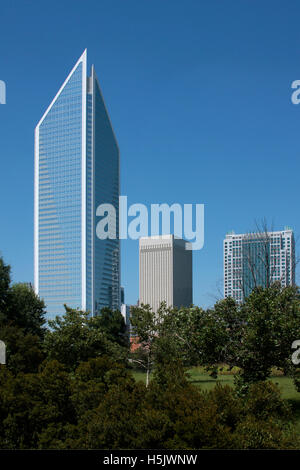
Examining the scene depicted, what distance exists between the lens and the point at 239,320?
21062mm

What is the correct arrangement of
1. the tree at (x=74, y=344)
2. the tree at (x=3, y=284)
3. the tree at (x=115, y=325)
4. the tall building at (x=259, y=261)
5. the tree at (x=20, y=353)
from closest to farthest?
1. the tree at (x=20, y=353)
2. the tree at (x=74, y=344)
3. the tall building at (x=259, y=261)
4. the tree at (x=3, y=284)
5. the tree at (x=115, y=325)

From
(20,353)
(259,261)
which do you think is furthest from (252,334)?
(259,261)

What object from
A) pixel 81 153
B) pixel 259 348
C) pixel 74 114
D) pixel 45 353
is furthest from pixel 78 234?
pixel 259 348

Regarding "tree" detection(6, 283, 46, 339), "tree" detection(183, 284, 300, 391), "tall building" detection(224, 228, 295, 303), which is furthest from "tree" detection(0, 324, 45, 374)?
"tree" detection(6, 283, 46, 339)

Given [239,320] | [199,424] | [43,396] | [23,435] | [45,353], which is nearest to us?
[199,424]

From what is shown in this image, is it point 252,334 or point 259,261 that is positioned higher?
point 259,261

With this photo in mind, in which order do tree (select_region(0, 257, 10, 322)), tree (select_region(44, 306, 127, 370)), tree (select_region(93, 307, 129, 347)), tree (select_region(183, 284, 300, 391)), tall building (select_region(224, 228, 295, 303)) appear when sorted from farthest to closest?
tree (select_region(93, 307, 129, 347))
tree (select_region(0, 257, 10, 322))
tall building (select_region(224, 228, 295, 303))
tree (select_region(44, 306, 127, 370))
tree (select_region(183, 284, 300, 391))

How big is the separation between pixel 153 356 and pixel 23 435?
16.3m

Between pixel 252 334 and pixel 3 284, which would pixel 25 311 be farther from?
pixel 252 334

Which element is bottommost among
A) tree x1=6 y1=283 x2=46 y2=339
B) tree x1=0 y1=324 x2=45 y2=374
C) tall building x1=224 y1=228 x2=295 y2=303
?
tree x1=0 y1=324 x2=45 y2=374

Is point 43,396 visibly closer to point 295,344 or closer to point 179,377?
point 179,377

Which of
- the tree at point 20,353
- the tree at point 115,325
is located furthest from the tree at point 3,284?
the tree at point 20,353

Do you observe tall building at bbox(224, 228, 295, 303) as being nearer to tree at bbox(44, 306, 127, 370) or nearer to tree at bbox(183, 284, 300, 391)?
tree at bbox(183, 284, 300, 391)

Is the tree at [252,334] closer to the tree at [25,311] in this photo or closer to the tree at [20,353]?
the tree at [20,353]
